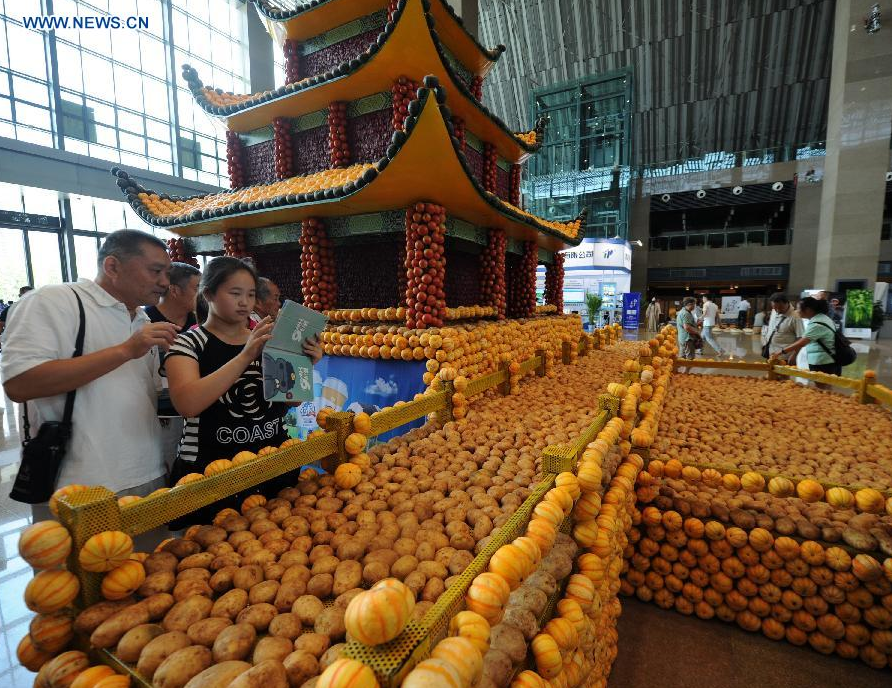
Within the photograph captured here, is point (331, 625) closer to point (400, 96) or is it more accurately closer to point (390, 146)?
point (390, 146)

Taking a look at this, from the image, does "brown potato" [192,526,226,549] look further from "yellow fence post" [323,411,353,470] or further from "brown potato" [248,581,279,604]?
"yellow fence post" [323,411,353,470]

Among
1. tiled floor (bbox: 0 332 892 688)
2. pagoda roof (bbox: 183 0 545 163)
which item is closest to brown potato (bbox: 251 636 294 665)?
tiled floor (bbox: 0 332 892 688)

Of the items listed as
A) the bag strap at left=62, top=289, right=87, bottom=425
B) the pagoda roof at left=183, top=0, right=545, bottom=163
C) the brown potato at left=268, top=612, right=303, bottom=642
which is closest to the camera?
the brown potato at left=268, top=612, right=303, bottom=642

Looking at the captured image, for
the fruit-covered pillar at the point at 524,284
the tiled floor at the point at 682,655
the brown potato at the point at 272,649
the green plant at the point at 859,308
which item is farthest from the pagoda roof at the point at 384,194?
the green plant at the point at 859,308

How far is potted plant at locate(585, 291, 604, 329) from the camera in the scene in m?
17.8

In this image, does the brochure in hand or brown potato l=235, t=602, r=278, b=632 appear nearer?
brown potato l=235, t=602, r=278, b=632

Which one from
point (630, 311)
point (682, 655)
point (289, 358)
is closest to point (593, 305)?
point (630, 311)

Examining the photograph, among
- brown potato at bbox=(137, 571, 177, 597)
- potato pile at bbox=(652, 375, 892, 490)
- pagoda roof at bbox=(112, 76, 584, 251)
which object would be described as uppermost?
pagoda roof at bbox=(112, 76, 584, 251)

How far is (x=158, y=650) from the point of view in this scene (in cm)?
100

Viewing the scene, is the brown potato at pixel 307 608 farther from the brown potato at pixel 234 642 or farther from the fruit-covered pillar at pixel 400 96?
the fruit-covered pillar at pixel 400 96

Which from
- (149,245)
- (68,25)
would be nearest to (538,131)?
(149,245)

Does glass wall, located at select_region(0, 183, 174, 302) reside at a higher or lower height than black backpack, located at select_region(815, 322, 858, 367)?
higher

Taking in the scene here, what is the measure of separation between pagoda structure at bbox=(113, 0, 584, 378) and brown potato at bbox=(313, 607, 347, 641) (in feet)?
11.2

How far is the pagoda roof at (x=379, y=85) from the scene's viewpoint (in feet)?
13.9
